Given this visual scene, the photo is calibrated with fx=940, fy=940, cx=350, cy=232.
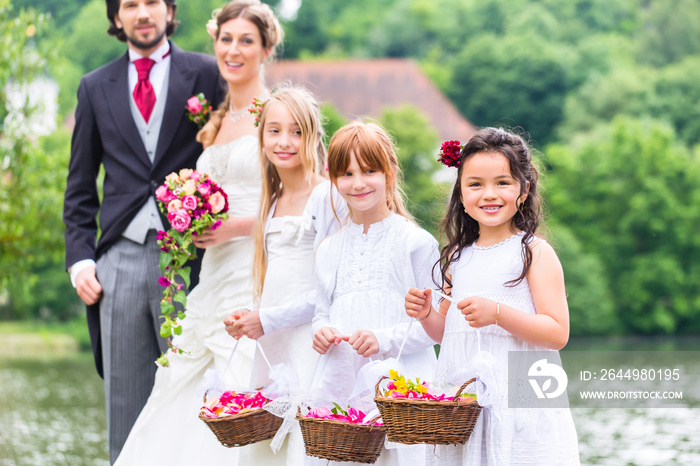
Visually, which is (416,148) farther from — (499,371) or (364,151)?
(499,371)

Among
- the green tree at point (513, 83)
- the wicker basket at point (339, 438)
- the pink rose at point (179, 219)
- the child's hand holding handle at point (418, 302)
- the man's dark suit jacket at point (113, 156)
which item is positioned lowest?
the wicker basket at point (339, 438)

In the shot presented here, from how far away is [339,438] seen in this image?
3.76 m

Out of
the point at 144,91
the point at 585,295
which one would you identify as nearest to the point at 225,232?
the point at 144,91

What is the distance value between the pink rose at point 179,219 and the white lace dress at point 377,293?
0.88 meters

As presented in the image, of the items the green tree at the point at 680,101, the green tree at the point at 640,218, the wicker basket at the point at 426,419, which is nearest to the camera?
the wicker basket at the point at 426,419

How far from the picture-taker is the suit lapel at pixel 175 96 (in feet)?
17.6

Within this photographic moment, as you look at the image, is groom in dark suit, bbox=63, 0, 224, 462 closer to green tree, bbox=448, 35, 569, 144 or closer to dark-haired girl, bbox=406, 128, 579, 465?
dark-haired girl, bbox=406, 128, 579, 465

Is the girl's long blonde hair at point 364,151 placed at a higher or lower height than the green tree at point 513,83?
lower

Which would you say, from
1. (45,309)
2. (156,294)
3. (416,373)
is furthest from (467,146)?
(45,309)

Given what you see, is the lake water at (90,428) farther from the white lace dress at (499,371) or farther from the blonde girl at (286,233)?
the white lace dress at (499,371)

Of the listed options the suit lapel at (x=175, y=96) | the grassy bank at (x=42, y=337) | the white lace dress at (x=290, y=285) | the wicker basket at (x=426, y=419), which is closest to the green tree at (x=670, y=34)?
the grassy bank at (x=42, y=337)

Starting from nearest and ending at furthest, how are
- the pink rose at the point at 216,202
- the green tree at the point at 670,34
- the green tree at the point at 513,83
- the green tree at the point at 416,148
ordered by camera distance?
the pink rose at the point at 216,202 < the green tree at the point at 416,148 < the green tree at the point at 513,83 < the green tree at the point at 670,34

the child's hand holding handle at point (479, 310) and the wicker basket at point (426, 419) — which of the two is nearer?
the wicker basket at point (426, 419)

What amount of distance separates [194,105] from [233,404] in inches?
75.7
